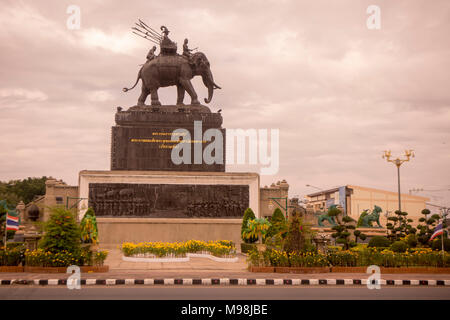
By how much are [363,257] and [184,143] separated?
17.8 metres

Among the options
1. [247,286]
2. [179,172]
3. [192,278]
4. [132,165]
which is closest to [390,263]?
[247,286]

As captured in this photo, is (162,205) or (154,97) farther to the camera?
(154,97)

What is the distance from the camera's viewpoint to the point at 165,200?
32656 millimetres

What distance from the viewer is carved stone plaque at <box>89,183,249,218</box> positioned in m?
32.2

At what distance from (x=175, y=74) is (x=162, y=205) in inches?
383

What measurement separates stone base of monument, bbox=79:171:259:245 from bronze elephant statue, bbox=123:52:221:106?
6335 mm

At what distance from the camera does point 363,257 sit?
65.1ft

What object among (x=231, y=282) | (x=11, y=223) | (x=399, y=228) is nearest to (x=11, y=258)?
(x=11, y=223)

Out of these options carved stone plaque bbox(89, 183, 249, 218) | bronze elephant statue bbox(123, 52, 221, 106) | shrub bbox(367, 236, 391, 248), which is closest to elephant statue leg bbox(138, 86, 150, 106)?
bronze elephant statue bbox(123, 52, 221, 106)

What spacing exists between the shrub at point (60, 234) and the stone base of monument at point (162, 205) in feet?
42.7

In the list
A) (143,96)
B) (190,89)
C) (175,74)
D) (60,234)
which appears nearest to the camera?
(60,234)

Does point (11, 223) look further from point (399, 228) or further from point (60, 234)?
point (399, 228)

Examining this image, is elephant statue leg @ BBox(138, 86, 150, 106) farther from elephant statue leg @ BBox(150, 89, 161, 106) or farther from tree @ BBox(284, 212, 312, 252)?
tree @ BBox(284, 212, 312, 252)
